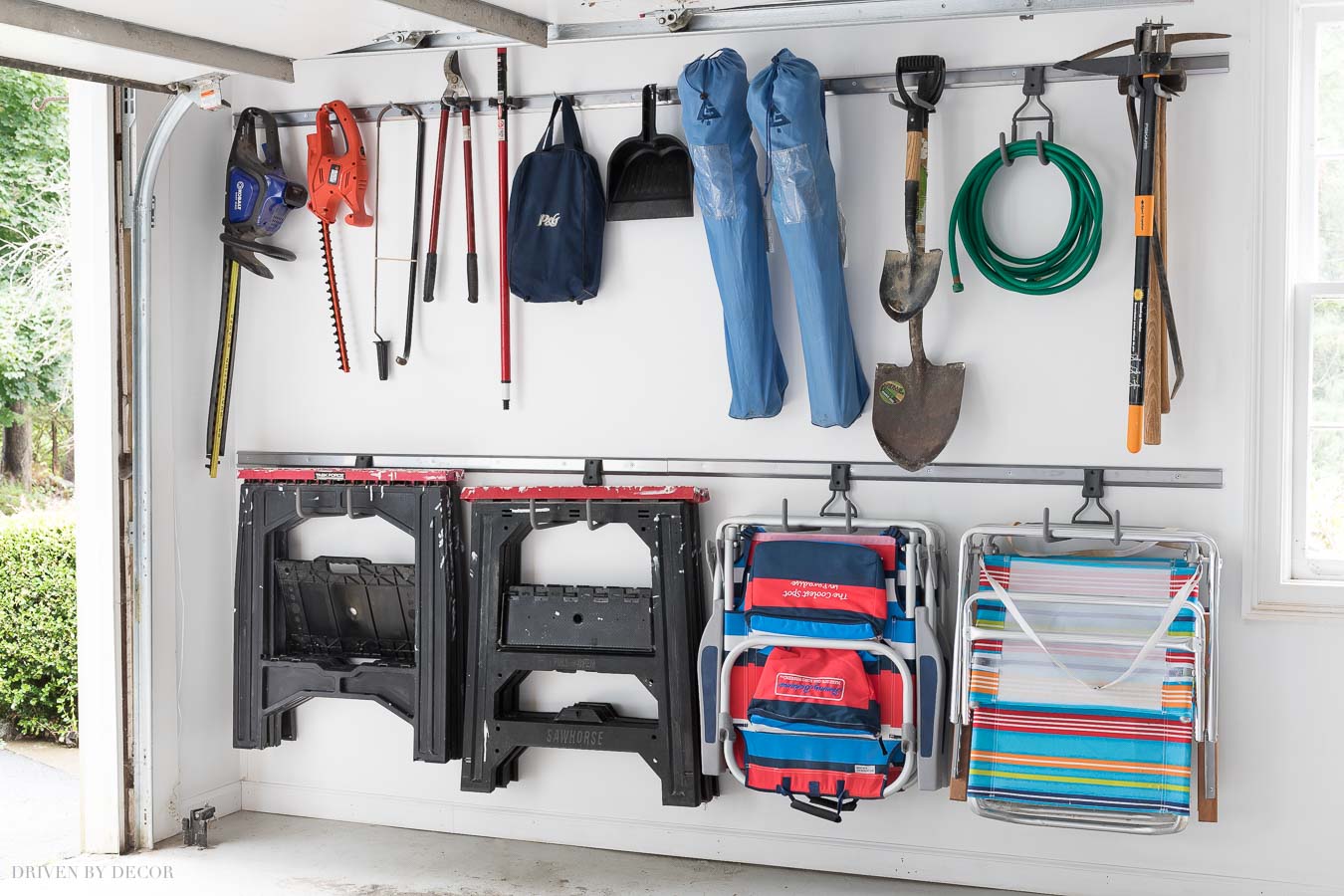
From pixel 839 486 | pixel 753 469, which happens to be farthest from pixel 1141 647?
pixel 753 469

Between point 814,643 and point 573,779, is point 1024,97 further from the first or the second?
point 573,779

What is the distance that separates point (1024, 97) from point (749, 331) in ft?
3.33

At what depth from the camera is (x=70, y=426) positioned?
11852 millimetres

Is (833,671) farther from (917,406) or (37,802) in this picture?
(37,802)

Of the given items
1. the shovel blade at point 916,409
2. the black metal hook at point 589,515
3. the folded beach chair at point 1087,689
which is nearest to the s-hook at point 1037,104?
the shovel blade at point 916,409

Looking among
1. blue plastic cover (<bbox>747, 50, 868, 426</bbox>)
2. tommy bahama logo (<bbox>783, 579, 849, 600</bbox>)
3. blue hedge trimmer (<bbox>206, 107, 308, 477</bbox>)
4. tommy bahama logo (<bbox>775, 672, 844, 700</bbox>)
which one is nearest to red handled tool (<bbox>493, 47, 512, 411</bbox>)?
blue hedge trimmer (<bbox>206, 107, 308, 477</bbox>)

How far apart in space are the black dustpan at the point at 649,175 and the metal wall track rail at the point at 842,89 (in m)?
0.13

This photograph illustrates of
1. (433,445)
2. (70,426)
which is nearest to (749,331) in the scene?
(433,445)

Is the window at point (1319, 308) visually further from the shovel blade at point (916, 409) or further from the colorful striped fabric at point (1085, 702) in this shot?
the shovel blade at point (916, 409)

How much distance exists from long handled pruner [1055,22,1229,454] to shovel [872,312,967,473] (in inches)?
19.7

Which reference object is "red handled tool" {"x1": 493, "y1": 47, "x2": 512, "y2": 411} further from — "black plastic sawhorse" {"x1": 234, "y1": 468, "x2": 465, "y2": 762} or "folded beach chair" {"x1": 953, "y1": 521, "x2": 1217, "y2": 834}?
"folded beach chair" {"x1": 953, "y1": 521, "x2": 1217, "y2": 834}

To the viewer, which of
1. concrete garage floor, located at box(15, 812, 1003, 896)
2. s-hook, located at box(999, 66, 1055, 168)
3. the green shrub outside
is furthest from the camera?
the green shrub outside

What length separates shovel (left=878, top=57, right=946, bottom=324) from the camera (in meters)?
3.38

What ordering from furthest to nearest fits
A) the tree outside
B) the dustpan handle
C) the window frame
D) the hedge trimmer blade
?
the tree outside → the hedge trimmer blade → the dustpan handle → the window frame
